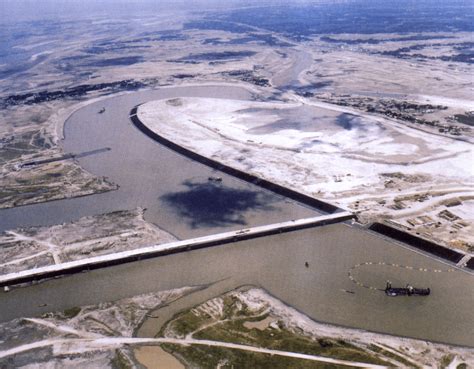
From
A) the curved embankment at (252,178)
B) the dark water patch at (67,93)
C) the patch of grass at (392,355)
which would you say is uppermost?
the dark water patch at (67,93)

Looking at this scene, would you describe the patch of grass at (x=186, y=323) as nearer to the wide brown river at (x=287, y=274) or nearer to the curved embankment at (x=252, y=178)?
the wide brown river at (x=287, y=274)

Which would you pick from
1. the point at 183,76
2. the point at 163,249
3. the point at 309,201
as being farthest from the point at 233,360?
the point at 183,76

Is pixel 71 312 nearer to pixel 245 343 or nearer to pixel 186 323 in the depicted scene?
pixel 186 323

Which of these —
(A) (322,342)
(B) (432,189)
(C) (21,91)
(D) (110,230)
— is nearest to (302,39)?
(C) (21,91)

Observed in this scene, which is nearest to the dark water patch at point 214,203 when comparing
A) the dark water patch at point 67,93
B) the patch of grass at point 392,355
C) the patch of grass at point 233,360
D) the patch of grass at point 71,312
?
the patch of grass at point 71,312

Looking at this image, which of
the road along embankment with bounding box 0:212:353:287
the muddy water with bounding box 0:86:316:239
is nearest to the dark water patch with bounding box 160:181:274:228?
the muddy water with bounding box 0:86:316:239

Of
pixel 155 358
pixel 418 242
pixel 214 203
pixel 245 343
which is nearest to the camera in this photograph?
pixel 155 358
